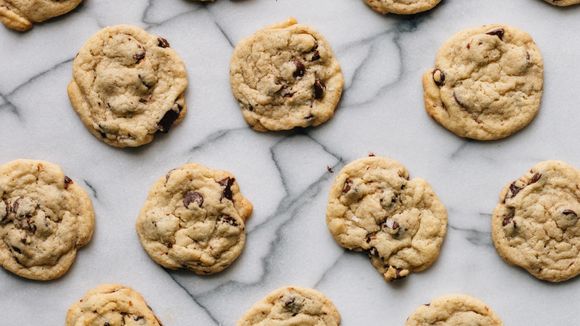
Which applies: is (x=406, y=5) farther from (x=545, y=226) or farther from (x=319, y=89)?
(x=545, y=226)

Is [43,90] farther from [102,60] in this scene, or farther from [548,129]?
[548,129]

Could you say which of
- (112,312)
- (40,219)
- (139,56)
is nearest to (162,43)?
(139,56)

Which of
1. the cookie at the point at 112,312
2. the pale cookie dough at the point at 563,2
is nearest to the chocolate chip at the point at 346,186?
the cookie at the point at 112,312

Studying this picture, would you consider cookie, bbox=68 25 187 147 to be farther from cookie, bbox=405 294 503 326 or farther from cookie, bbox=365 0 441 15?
cookie, bbox=405 294 503 326

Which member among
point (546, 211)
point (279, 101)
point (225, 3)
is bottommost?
point (546, 211)

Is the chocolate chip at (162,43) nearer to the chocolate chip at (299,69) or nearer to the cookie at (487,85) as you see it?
the chocolate chip at (299,69)

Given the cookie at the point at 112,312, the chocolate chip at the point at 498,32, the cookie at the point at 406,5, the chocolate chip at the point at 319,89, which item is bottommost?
the cookie at the point at 112,312

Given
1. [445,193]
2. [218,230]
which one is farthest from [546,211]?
[218,230]
